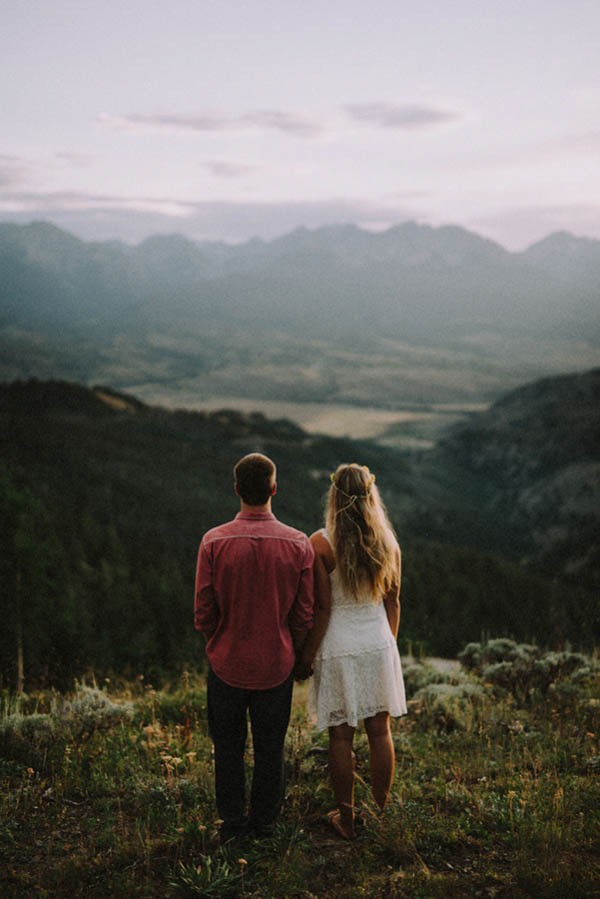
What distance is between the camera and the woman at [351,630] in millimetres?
4191

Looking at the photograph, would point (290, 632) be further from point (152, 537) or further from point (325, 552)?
point (152, 537)

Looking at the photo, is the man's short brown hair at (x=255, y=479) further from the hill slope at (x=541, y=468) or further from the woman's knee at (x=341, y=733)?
the hill slope at (x=541, y=468)

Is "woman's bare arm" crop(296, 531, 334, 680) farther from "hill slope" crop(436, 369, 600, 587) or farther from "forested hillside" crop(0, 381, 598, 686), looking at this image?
"hill slope" crop(436, 369, 600, 587)

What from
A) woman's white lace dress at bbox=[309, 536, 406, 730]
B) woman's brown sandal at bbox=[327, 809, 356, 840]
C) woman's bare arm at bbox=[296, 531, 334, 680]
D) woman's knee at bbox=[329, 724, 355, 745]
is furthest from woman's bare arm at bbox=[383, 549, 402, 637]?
woman's brown sandal at bbox=[327, 809, 356, 840]

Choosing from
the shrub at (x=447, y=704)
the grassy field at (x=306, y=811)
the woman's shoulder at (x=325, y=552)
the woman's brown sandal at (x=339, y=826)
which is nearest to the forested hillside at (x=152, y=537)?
the shrub at (x=447, y=704)

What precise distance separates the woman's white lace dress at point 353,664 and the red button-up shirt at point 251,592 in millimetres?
328

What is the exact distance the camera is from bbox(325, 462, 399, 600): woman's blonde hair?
418 cm

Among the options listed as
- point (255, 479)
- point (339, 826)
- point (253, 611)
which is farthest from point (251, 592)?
point (339, 826)

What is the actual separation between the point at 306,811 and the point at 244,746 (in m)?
0.82

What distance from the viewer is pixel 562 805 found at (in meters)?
4.45

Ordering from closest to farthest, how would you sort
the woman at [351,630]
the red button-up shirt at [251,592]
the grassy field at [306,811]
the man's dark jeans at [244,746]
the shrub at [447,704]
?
1. the grassy field at [306,811]
2. the red button-up shirt at [251,592]
3. the man's dark jeans at [244,746]
4. the woman at [351,630]
5. the shrub at [447,704]

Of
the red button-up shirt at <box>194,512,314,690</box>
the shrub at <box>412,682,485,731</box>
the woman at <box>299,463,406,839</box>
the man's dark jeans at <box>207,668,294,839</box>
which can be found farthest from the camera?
the shrub at <box>412,682,485,731</box>

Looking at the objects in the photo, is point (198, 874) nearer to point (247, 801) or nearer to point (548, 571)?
point (247, 801)

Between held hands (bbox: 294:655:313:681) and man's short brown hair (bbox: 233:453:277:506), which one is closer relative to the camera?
man's short brown hair (bbox: 233:453:277:506)
